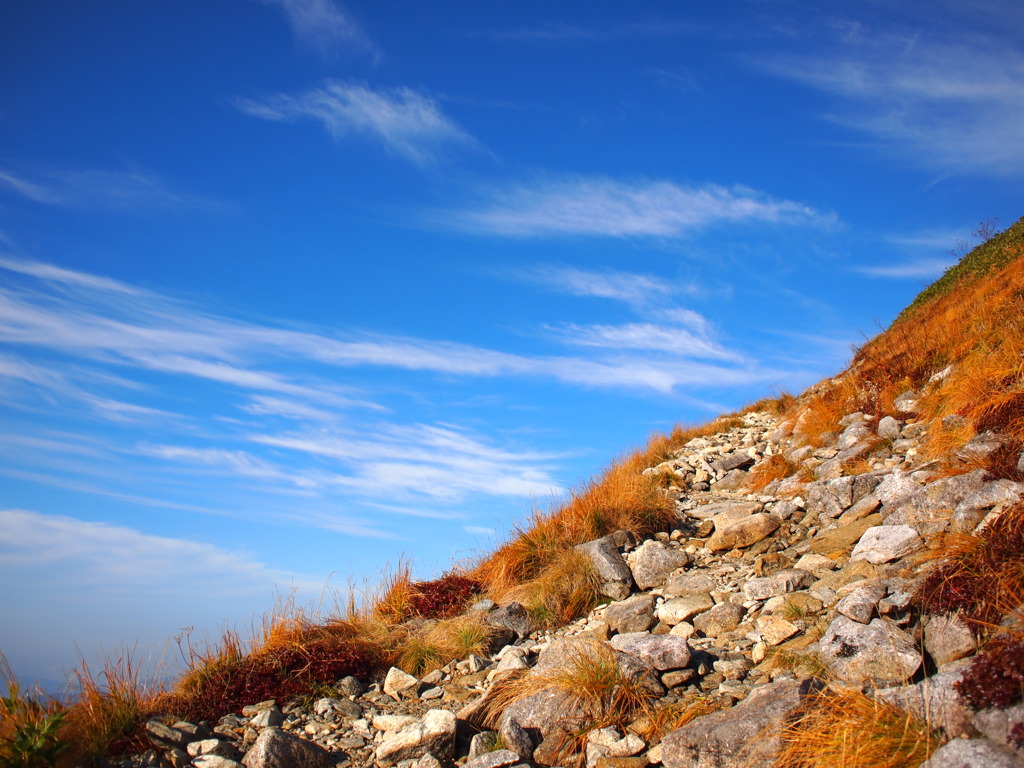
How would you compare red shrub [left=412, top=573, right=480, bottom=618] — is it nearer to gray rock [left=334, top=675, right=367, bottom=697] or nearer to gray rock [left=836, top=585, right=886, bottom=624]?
gray rock [left=334, top=675, right=367, bottom=697]

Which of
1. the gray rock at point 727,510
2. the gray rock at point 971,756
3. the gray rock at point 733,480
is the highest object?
the gray rock at point 733,480

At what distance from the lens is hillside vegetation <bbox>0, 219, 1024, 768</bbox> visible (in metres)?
6.64

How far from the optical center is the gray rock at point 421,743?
6.50 metres

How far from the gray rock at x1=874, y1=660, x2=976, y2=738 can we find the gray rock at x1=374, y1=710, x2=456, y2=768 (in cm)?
385

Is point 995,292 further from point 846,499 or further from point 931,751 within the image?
point 931,751

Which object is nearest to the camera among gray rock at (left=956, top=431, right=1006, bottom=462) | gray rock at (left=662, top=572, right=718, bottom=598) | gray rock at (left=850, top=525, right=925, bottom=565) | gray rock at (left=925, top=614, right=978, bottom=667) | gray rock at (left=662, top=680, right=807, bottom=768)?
gray rock at (left=662, top=680, right=807, bottom=768)

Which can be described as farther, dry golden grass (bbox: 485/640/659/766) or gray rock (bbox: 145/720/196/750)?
gray rock (bbox: 145/720/196/750)

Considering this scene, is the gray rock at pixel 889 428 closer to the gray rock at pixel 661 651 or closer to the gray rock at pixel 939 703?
the gray rock at pixel 661 651

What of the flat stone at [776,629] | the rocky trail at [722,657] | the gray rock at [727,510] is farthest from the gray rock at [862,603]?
the gray rock at [727,510]

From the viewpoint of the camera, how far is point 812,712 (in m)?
4.79

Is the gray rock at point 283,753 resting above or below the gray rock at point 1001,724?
below

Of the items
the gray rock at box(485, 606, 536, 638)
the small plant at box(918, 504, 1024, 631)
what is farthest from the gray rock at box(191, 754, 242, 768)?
the small plant at box(918, 504, 1024, 631)

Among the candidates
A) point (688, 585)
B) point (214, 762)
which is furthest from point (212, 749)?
point (688, 585)

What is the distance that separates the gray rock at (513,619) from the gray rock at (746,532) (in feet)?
9.74
